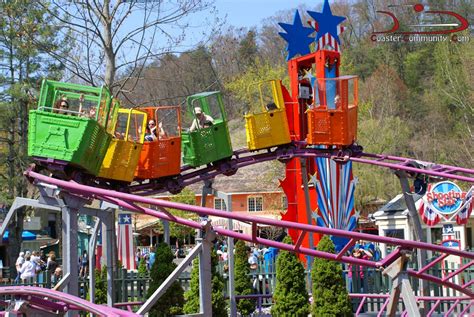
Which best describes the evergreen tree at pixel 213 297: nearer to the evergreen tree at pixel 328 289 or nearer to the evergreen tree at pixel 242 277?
the evergreen tree at pixel 328 289

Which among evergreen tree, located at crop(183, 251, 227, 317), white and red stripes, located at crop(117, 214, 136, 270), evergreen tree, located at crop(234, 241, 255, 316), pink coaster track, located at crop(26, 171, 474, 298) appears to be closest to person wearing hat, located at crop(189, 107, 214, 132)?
evergreen tree, located at crop(183, 251, 227, 317)

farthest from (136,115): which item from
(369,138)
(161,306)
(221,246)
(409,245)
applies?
(369,138)

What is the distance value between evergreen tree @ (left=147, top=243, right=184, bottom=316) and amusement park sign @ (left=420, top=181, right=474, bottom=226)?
8096mm

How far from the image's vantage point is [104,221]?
44.4 ft

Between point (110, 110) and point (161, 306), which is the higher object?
point (110, 110)

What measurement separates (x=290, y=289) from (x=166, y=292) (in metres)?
2.25

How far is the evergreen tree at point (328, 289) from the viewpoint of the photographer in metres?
14.0

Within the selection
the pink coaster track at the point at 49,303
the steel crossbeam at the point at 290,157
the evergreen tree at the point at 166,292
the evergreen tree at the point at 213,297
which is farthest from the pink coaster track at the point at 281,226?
the evergreen tree at the point at 213,297

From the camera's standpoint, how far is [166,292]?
1377 centimetres

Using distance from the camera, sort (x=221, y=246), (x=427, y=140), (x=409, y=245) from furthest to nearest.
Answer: (x=427, y=140), (x=221, y=246), (x=409, y=245)

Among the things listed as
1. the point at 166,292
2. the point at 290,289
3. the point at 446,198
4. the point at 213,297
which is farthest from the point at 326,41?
the point at 166,292

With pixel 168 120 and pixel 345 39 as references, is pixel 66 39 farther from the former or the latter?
pixel 345 39

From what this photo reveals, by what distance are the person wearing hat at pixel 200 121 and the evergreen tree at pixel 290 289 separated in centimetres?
271

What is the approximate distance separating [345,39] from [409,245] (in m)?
61.0
